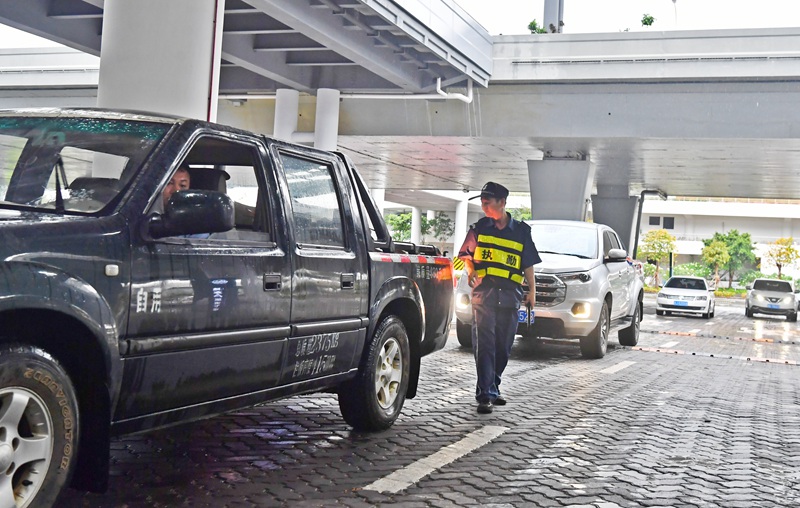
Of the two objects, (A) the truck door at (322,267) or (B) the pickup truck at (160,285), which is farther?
(A) the truck door at (322,267)

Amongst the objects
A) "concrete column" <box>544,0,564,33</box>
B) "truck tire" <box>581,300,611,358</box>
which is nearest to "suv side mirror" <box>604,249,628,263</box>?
"truck tire" <box>581,300,611,358</box>

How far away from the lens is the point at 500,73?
2178 cm

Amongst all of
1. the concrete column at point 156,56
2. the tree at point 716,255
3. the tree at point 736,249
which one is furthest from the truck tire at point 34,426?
the tree at point 736,249

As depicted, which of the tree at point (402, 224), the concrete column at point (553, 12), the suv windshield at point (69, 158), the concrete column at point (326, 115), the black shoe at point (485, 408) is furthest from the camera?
the tree at point (402, 224)

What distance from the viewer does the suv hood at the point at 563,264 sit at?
1348cm

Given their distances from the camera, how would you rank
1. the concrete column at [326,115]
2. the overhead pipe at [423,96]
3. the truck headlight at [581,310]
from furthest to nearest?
the concrete column at [326,115] → the overhead pipe at [423,96] → the truck headlight at [581,310]

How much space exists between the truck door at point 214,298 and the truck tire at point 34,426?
1.11 ft

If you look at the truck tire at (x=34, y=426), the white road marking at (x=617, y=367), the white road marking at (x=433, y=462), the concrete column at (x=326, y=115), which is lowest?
the white road marking at (x=617, y=367)

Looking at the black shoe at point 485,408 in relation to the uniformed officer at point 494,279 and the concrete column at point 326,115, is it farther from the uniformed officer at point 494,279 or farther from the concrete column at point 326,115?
the concrete column at point 326,115

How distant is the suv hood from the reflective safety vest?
495 centimetres

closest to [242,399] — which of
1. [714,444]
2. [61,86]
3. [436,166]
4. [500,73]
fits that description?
[714,444]

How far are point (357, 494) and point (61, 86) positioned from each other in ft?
73.6

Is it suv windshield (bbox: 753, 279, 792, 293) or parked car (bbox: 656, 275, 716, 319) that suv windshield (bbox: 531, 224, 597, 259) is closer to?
parked car (bbox: 656, 275, 716, 319)

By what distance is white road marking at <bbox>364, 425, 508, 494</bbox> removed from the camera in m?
5.46
